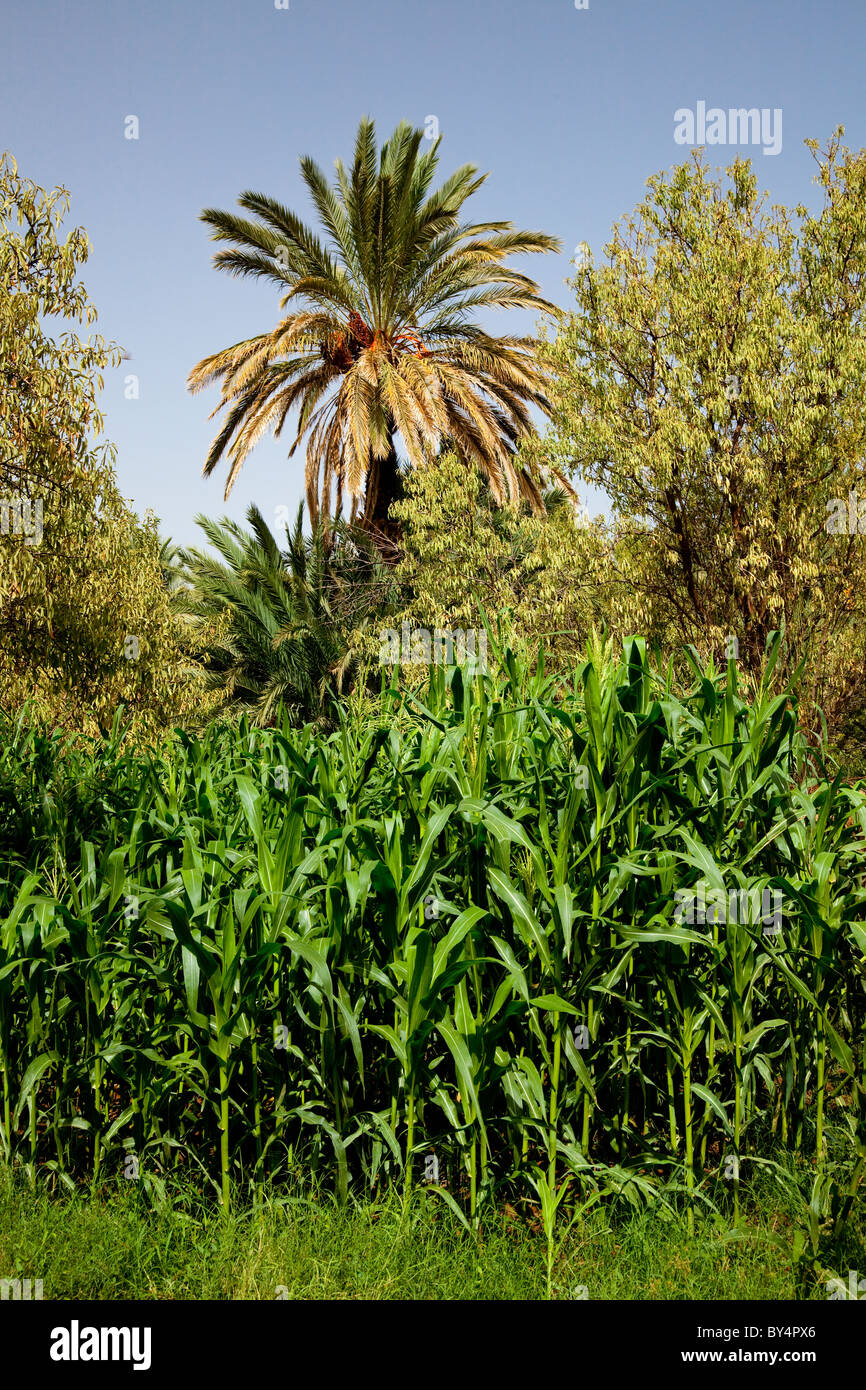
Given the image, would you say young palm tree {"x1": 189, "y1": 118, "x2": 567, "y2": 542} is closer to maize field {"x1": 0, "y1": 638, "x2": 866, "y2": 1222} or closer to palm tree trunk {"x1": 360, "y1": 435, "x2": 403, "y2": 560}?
palm tree trunk {"x1": 360, "y1": 435, "x2": 403, "y2": 560}

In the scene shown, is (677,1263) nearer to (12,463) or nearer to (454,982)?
(454,982)

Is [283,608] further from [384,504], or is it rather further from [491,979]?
[491,979]

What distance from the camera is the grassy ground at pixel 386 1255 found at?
2504mm

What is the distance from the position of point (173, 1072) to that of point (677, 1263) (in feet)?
5.40

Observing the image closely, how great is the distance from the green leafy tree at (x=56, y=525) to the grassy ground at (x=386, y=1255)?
19.3 feet

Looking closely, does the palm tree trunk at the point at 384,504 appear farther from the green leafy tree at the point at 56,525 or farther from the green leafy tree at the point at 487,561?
the green leafy tree at the point at 56,525

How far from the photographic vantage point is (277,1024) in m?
3.00

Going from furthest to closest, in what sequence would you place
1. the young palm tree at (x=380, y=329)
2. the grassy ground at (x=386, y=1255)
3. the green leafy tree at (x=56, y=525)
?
1. the young palm tree at (x=380, y=329)
2. the green leafy tree at (x=56, y=525)
3. the grassy ground at (x=386, y=1255)

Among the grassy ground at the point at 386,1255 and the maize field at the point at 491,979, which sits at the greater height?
the maize field at the point at 491,979

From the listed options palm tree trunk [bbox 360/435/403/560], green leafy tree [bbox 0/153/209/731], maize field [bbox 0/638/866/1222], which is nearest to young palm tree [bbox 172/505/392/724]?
palm tree trunk [bbox 360/435/403/560]

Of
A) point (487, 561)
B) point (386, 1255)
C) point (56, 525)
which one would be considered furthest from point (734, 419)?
point (386, 1255)

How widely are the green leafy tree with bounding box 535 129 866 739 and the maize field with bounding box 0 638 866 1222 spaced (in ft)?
23.0

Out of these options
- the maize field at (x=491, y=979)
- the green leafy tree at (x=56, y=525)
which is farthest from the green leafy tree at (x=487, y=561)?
the maize field at (x=491, y=979)
